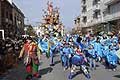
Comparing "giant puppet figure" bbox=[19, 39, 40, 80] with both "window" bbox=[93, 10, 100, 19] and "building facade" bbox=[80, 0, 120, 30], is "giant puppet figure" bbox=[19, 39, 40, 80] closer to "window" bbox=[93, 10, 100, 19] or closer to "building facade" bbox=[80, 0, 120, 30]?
"building facade" bbox=[80, 0, 120, 30]

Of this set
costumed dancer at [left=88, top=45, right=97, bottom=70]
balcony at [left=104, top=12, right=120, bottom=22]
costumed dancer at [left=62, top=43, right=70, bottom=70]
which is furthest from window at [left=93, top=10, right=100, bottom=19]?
costumed dancer at [left=88, top=45, right=97, bottom=70]

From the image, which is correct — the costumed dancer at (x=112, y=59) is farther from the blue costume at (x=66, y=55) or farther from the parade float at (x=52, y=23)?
the parade float at (x=52, y=23)

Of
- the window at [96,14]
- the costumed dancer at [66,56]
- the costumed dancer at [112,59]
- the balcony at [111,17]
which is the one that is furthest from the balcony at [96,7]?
the costumed dancer at [112,59]

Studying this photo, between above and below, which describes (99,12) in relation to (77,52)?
above

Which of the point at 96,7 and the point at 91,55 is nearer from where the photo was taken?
the point at 91,55

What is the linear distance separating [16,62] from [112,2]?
1391 inches

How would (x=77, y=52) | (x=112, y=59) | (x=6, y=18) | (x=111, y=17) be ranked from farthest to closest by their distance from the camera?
(x=6, y=18) → (x=111, y=17) → (x=112, y=59) → (x=77, y=52)

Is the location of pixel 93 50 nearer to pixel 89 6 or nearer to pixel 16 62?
pixel 16 62

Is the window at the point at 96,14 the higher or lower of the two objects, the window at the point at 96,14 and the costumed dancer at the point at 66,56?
the higher

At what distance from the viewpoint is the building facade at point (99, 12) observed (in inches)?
2269

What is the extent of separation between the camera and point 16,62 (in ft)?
81.0

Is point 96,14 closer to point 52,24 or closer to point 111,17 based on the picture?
point 111,17

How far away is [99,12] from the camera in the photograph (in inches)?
2734

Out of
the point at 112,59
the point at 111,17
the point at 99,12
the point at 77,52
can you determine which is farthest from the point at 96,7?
the point at 77,52
